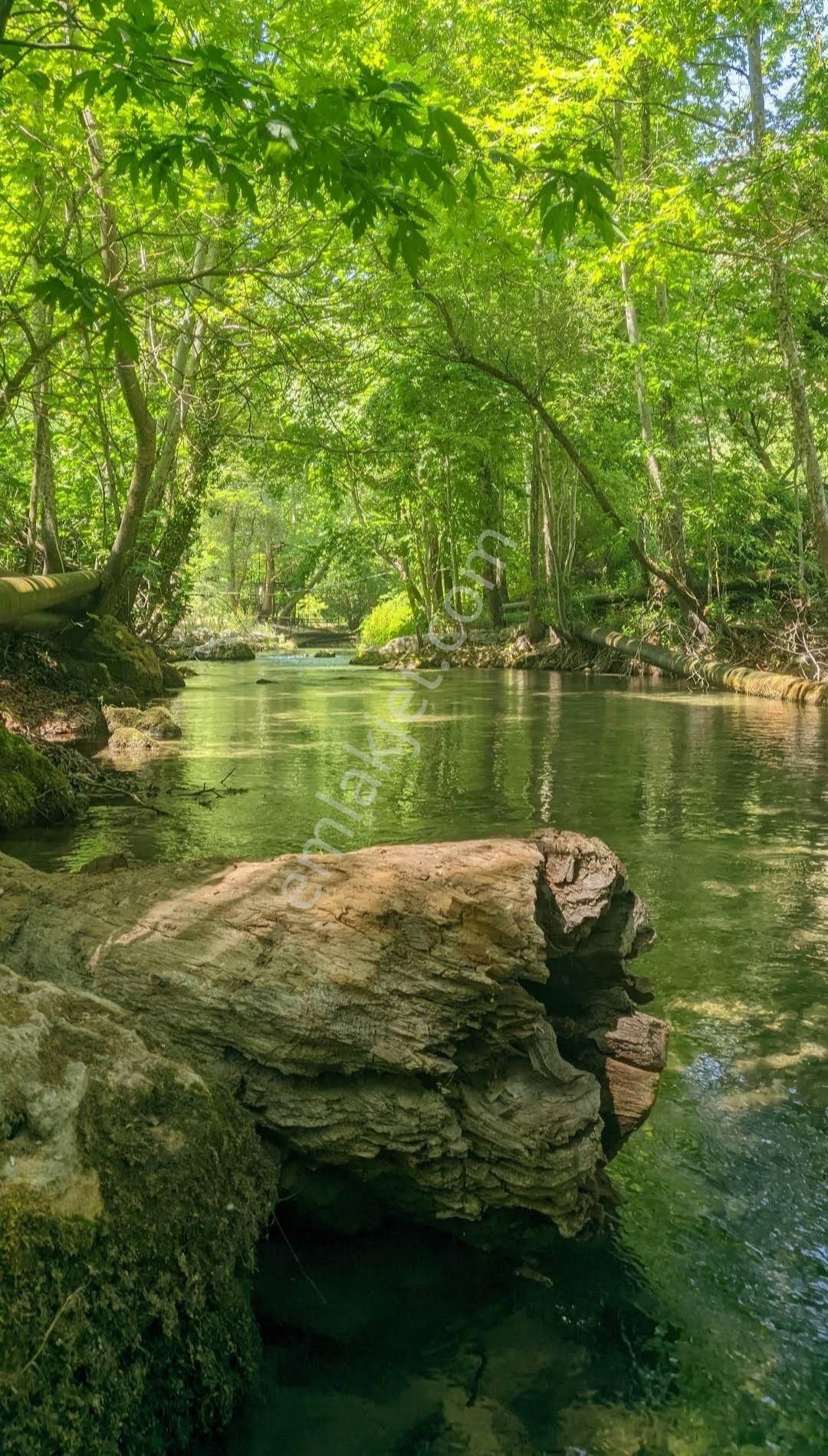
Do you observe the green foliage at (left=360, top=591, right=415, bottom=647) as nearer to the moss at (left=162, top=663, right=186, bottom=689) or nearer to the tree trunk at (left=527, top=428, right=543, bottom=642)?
the tree trunk at (left=527, top=428, right=543, bottom=642)

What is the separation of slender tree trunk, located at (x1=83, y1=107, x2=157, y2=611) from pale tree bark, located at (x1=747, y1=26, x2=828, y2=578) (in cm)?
895

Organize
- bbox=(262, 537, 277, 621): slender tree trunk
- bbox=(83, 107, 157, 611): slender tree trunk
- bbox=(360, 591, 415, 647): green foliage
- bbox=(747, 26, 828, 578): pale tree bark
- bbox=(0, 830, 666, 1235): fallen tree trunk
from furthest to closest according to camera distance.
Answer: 1. bbox=(262, 537, 277, 621): slender tree trunk
2. bbox=(360, 591, 415, 647): green foliage
3. bbox=(747, 26, 828, 578): pale tree bark
4. bbox=(83, 107, 157, 611): slender tree trunk
5. bbox=(0, 830, 666, 1235): fallen tree trunk

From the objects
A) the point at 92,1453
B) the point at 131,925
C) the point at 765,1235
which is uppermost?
the point at 131,925

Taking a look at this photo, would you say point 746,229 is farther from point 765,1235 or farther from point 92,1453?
point 92,1453

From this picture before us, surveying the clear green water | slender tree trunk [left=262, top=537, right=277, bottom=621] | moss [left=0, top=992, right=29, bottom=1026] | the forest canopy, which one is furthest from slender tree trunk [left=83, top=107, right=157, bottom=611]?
slender tree trunk [left=262, top=537, right=277, bottom=621]

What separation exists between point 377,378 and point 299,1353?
21098mm

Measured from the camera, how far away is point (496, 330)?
21.7 metres

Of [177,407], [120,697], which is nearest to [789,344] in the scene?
[177,407]

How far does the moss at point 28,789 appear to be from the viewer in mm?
6883

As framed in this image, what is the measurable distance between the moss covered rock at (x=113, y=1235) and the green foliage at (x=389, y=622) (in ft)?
104

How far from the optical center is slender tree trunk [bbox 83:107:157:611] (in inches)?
386

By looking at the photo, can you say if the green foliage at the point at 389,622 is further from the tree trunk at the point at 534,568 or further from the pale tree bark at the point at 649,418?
the pale tree bark at the point at 649,418

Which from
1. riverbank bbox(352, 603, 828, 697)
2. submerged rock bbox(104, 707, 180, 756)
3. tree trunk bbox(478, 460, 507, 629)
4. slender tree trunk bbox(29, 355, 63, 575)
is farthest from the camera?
tree trunk bbox(478, 460, 507, 629)

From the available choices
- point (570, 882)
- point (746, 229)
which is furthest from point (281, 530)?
point (570, 882)
